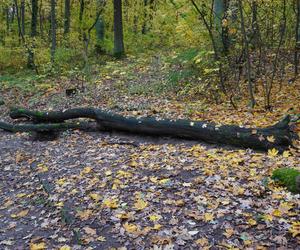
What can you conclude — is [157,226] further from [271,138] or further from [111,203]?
[271,138]

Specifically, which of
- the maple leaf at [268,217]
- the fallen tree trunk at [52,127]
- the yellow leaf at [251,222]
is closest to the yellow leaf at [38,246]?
the yellow leaf at [251,222]

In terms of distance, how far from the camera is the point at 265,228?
205 inches

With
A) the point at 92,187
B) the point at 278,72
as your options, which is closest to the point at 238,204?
the point at 92,187

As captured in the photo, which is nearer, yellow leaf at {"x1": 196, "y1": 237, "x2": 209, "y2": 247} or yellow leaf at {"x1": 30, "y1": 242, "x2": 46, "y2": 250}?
yellow leaf at {"x1": 196, "y1": 237, "x2": 209, "y2": 247}

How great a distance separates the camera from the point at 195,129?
9.01 m

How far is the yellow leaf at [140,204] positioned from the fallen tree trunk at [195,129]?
9.92ft

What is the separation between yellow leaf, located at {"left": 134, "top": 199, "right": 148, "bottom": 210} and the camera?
240 inches

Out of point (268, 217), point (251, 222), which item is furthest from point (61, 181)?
point (268, 217)

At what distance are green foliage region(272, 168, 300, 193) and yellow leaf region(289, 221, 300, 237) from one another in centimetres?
92

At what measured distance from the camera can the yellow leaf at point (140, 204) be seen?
240 inches

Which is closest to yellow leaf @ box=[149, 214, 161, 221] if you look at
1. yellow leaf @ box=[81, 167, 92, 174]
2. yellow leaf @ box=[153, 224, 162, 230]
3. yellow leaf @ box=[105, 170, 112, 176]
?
yellow leaf @ box=[153, 224, 162, 230]

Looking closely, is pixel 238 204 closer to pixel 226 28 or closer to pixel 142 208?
pixel 142 208

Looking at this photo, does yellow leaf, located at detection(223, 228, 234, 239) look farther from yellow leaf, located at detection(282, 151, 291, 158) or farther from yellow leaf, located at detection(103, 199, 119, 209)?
yellow leaf, located at detection(282, 151, 291, 158)

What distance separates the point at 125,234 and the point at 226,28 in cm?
869
